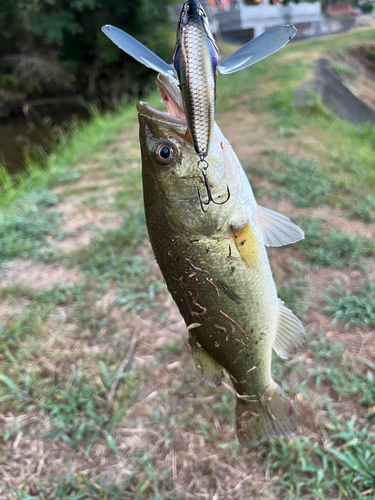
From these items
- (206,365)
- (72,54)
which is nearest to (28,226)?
(206,365)

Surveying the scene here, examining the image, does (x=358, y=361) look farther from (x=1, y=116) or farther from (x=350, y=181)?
(x=1, y=116)

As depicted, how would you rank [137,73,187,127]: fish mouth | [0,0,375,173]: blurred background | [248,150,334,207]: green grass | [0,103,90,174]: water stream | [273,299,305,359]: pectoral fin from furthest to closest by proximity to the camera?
1. [0,0,375,173]: blurred background
2. [0,103,90,174]: water stream
3. [248,150,334,207]: green grass
4. [273,299,305,359]: pectoral fin
5. [137,73,187,127]: fish mouth

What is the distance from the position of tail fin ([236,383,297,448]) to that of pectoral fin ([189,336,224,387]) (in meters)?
0.26

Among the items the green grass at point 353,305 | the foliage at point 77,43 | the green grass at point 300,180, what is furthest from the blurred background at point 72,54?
the green grass at point 353,305

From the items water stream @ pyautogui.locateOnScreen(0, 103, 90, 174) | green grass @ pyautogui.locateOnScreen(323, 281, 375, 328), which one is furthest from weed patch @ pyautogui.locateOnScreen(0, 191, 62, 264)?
water stream @ pyautogui.locateOnScreen(0, 103, 90, 174)

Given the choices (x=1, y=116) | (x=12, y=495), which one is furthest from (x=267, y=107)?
(x=1, y=116)

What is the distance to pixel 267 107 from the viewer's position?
6.89 metres

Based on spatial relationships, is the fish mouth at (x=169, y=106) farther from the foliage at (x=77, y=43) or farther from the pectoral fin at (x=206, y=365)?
the foliage at (x=77, y=43)

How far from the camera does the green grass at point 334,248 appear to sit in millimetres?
3051

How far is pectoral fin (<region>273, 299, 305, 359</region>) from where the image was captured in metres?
1.50

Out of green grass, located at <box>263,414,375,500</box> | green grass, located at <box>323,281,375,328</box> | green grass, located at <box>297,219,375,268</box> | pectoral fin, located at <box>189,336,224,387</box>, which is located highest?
pectoral fin, located at <box>189,336,224,387</box>

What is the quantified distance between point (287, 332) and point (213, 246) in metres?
0.62

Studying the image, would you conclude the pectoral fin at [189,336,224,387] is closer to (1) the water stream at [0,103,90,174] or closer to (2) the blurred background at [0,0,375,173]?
(1) the water stream at [0,103,90,174]

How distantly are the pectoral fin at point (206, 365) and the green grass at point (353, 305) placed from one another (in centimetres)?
148
